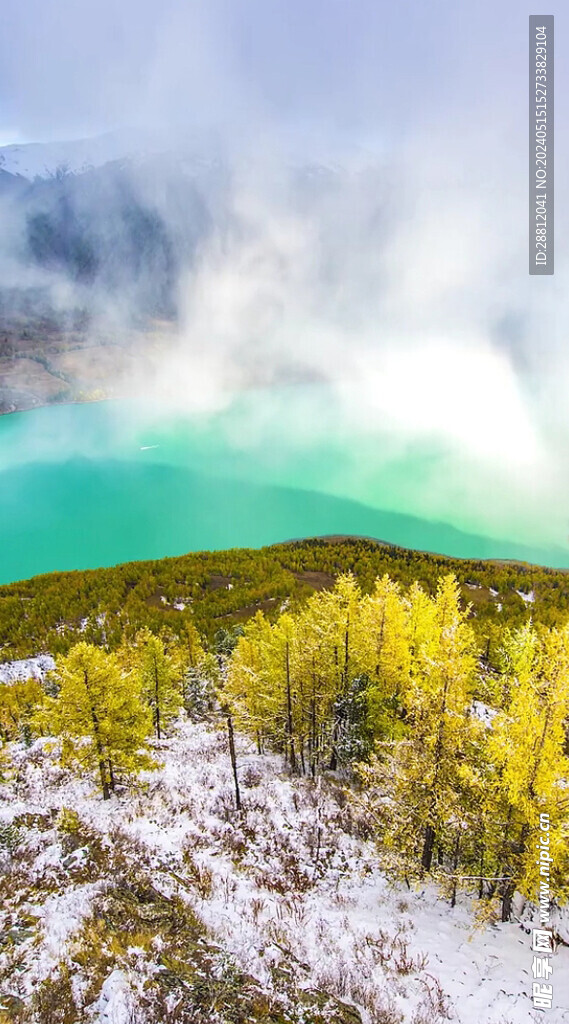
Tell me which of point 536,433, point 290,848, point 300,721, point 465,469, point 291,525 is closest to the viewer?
point 290,848

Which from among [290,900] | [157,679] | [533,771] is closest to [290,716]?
[290,900]

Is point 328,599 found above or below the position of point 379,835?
above

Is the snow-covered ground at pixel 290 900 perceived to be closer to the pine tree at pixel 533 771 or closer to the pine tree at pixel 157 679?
the pine tree at pixel 533 771

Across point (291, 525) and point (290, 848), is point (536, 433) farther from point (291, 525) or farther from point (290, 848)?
point (290, 848)

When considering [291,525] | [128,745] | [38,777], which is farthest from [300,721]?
[291,525]

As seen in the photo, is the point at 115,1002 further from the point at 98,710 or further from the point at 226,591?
the point at 226,591

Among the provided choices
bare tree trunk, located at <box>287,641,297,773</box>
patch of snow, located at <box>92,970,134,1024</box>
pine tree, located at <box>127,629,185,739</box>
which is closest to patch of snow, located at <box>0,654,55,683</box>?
pine tree, located at <box>127,629,185,739</box>

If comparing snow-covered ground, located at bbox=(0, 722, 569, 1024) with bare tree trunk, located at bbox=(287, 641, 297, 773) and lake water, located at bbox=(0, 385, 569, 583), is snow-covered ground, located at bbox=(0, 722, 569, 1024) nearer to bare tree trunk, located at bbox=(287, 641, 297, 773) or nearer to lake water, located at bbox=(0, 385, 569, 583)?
bare tree trunk, located at bbox=(287, 641, 297, 773)
